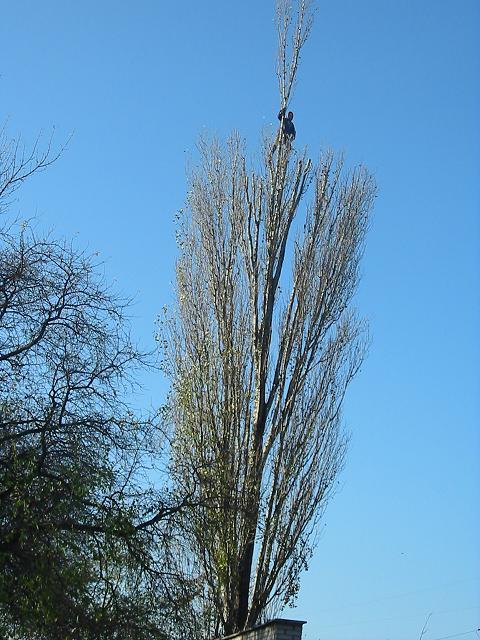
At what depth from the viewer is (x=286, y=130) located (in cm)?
1550

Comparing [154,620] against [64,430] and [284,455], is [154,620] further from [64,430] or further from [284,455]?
[284,455]

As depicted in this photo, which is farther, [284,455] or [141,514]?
[284,455]

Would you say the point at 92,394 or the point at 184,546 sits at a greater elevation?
the point at 92,394

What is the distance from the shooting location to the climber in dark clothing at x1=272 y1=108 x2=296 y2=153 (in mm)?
15328

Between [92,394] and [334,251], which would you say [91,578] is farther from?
[334,251]

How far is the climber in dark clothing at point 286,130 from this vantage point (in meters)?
15.3

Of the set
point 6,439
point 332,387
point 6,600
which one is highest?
point 332,387

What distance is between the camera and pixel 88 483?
709cm

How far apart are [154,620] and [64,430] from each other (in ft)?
5.38

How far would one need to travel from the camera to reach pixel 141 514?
7656 millimetres

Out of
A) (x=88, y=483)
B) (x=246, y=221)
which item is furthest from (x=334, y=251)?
(x=88, y=483)

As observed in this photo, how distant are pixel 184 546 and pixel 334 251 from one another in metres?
7.19

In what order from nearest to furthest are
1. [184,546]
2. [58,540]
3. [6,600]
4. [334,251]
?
[6,600]
[58,540]
[184,546]
[334,251]

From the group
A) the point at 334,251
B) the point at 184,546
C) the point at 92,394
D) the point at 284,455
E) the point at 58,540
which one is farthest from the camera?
the point at 334,251
